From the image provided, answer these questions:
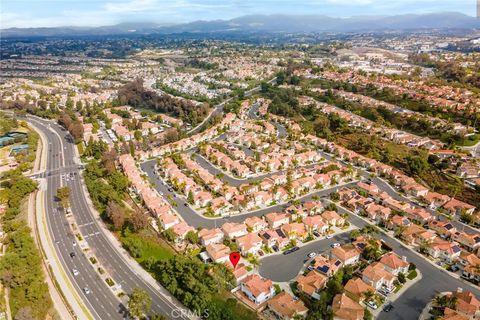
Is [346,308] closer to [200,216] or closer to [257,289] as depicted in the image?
[257,289]

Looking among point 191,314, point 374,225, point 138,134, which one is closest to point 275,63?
point 138,134

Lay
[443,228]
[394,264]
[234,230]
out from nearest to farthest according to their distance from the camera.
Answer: [394,264], [234,230], [443,228]

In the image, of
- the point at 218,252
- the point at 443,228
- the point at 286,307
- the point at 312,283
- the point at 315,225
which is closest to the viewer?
the point at 286,307

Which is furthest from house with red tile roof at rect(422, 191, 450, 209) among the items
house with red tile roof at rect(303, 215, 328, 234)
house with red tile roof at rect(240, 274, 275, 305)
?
house with red tile roof at rect(240, 274, 275, 305)

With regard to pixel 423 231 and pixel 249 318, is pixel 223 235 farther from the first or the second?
pixel 423 231

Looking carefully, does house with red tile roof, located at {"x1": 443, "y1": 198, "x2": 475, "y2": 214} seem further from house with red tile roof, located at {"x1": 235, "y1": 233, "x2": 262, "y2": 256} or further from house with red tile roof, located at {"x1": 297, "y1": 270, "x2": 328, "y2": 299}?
house with red tile roof, located at {"x1": 235, "y1": 233, "x2": 262, "y2": 256}

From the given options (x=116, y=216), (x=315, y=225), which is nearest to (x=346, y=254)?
(x=315, y=225)
